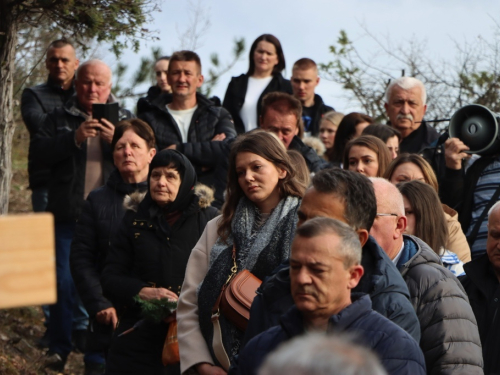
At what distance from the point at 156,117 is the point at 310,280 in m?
5.09

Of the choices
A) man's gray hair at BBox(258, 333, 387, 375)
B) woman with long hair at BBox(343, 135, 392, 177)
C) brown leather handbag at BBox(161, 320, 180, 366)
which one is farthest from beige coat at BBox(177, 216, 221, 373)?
man's gray hair at BBox(258, 333, 387, 375)

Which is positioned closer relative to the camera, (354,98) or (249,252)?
(249,252)

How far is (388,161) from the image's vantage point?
701 cm

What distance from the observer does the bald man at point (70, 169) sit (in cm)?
801

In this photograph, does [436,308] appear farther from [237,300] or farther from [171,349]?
[171,349]

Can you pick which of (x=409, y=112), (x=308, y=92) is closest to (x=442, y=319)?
(x=409, y=112)

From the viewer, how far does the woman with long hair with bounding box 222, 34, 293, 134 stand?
9.40 m

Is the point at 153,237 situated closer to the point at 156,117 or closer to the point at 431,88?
the point at 156,117

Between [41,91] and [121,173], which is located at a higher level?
[41,91]

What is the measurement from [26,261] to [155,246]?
4048 mm

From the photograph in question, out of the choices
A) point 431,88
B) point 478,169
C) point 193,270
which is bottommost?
point 193,270

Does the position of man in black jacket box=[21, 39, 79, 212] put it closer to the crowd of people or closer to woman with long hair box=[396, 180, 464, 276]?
the crowd of people

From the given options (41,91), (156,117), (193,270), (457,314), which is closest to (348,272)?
(457,314)

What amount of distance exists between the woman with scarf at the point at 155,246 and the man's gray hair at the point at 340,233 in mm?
2448
